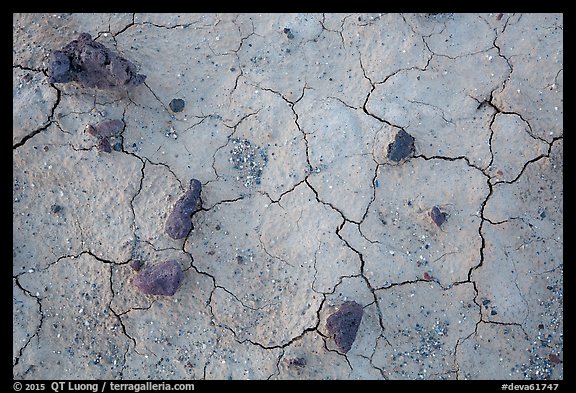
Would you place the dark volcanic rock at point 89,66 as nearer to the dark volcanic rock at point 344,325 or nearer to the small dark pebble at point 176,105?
the small dark pebble at point 176,105

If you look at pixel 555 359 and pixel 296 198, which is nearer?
pixel 555 359

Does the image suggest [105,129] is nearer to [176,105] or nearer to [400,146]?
[176,105]

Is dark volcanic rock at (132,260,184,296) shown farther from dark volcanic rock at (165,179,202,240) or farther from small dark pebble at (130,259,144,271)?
dark volcanic rock at (165,179,202,240)

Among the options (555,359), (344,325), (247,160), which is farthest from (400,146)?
(555,359)

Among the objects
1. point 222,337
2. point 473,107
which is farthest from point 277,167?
point 473,107

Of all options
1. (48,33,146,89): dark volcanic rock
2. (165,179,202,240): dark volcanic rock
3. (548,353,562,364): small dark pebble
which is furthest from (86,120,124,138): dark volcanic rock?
(548,353,562,364): small dark pebble

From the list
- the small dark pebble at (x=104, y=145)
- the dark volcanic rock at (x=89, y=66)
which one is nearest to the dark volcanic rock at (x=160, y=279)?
the small dark pebble at (x=104, y=145)
